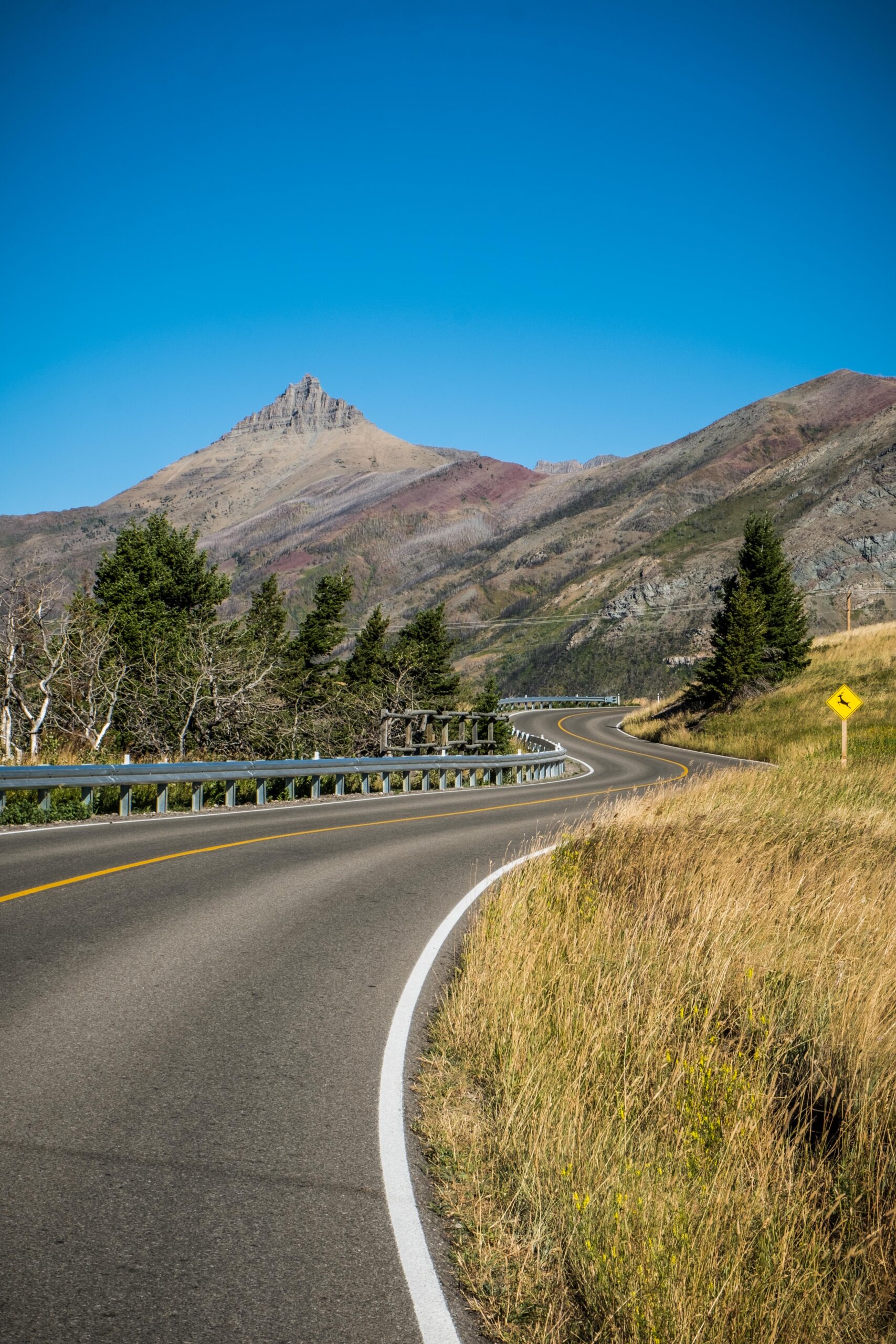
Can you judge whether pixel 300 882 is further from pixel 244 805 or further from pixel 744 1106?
pixel 244 805

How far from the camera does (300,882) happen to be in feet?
30.8

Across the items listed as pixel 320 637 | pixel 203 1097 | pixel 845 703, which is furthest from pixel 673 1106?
pixel 320 637

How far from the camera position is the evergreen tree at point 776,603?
4809 cm

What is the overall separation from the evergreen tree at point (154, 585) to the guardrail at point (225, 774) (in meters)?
8.99

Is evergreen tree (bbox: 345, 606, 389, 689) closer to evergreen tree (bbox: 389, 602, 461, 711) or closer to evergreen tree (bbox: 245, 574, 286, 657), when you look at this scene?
evergreen tree (bbox: 389, 602, 461, 711)

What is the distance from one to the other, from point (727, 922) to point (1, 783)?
33.9 feet

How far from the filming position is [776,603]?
48.7m

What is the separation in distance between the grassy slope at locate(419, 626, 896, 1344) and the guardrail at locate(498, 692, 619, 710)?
209 ft

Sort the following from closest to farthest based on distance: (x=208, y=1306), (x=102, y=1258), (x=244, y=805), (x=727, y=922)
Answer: (x=208, y=1306), (x=102, y=1258), (x=727, y=922), (x=244, y=805)

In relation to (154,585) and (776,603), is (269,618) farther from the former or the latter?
(776,603)

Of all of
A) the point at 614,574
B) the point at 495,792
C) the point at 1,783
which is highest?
the point at 614,574

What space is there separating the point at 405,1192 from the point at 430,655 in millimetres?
47363

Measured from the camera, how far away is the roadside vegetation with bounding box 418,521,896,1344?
9.14 ft

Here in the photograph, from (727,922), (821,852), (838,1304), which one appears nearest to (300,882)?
(727,922)
